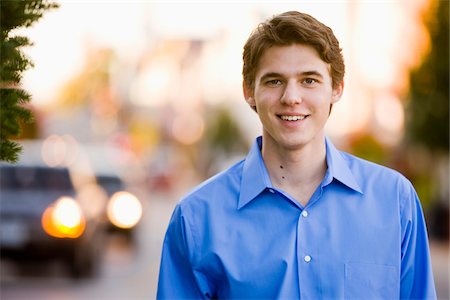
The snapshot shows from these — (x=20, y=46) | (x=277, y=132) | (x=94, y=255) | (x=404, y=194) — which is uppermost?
(x=20, y=46)

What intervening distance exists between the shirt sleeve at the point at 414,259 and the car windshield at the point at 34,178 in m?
9.57

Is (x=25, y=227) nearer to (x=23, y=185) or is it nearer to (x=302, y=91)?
(x=23, y=185)

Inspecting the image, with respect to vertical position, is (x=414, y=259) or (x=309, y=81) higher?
(x=309, y=81)

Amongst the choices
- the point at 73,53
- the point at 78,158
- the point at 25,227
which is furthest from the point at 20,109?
the point at 73,53

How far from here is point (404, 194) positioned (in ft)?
9.91

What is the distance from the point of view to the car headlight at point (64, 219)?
11.7 metres

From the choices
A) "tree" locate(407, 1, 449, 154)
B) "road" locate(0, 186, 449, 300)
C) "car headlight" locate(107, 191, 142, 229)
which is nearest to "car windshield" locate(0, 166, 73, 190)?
"road" locate(0, 186, 449, 300)

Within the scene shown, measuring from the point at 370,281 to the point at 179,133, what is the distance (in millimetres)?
112578

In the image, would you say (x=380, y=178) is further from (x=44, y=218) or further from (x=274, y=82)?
(x=44, y=218)

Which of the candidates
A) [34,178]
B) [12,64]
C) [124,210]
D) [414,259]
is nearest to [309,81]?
[414,259]

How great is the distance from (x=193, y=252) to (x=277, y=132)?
47cm

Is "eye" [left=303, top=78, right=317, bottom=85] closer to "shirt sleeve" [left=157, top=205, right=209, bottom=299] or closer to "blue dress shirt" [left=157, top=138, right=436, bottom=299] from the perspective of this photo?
"blue dress shirt" [left=157, top=138, right=436, bottom=299]

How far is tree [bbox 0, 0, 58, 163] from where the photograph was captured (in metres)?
2.93

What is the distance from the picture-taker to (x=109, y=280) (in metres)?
12.9
